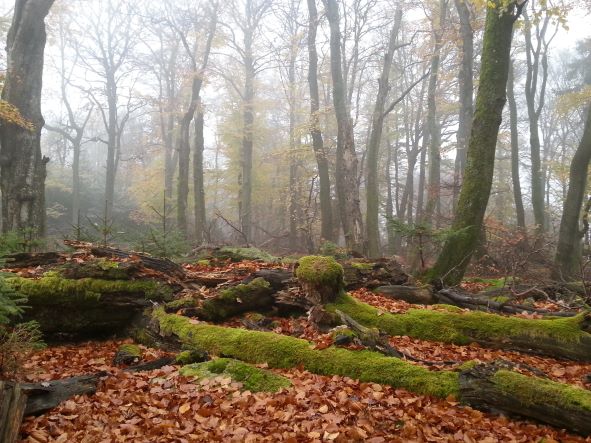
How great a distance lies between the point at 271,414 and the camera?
3773 mm

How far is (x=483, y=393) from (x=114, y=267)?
5542mm

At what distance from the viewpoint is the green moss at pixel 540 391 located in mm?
3489

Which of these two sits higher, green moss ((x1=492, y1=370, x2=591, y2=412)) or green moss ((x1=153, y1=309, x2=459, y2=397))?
green moss ((x1=492, y1=370, x2=591, y2=412))

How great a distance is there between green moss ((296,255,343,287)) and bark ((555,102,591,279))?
8418 millimetres

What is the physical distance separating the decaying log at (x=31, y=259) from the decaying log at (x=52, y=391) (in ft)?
11.3

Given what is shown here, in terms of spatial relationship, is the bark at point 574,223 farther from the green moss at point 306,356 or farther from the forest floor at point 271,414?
the green moss at point 306,356

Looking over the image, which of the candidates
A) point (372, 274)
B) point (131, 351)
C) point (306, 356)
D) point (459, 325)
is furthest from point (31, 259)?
point (459, 325)

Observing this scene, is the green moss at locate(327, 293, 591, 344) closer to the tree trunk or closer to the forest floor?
the forest floor

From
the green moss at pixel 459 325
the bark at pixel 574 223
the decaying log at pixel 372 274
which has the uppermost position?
the bark at pixel 574 223

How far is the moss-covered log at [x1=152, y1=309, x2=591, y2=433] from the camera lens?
360 cm

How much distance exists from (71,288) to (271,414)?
4.11 meters

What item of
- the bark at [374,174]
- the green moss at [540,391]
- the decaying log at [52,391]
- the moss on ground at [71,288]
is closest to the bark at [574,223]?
the bark at [374,174]

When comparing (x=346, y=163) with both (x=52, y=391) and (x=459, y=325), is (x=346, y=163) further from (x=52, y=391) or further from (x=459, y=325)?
(x=52, y=391)

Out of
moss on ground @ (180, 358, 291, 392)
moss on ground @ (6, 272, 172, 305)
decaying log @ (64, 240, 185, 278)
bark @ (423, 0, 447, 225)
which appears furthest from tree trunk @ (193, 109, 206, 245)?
moss on ground @ (180, 358, 291, 392)
